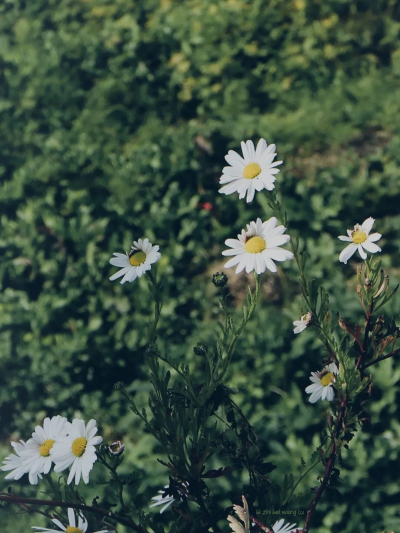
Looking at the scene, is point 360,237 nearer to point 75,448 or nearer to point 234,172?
point 234,172

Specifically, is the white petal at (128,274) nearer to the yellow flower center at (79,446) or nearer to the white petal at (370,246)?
the yellow flower center at (79,446)

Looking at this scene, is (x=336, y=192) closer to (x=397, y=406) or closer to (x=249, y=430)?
(x=397, y=406)

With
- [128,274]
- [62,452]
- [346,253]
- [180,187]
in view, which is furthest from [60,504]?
[180,187]

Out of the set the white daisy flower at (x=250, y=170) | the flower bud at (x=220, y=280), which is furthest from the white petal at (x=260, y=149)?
the flower bud at (x=220, y=280)

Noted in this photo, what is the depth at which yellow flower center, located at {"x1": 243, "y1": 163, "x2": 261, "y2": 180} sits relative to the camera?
1.35 metres

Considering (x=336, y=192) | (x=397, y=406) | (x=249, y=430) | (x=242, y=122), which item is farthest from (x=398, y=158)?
(x=249, y=430)

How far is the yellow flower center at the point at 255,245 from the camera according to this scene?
4.26 feet

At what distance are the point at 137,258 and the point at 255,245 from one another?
0.87ft

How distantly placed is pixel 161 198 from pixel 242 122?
861mm

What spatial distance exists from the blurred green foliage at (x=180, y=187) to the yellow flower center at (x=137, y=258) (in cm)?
114

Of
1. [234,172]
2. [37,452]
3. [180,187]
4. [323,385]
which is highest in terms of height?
[234,172]

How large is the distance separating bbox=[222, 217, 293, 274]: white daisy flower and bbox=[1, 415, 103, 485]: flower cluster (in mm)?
435

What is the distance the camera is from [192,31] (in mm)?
4680

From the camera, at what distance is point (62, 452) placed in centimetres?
127
